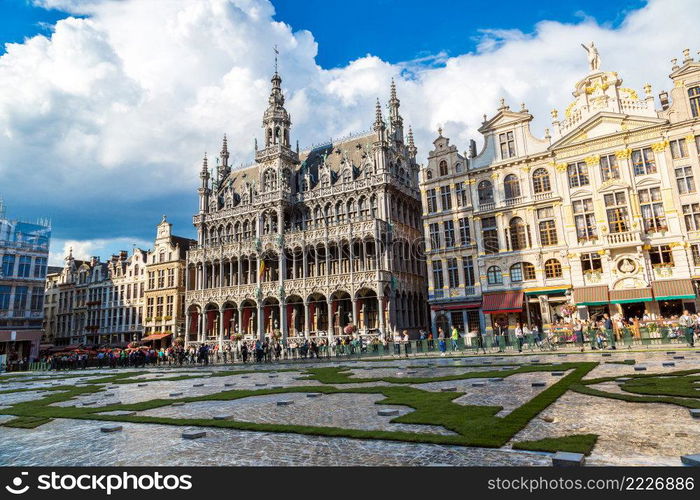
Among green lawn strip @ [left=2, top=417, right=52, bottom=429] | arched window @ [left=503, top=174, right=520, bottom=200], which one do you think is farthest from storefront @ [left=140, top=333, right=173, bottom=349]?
green lawn strip @ [left=2, top=417, right=52, bottom=429]

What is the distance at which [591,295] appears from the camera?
3688cm

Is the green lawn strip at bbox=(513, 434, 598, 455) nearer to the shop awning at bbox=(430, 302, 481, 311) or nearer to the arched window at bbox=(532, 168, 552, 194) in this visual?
the shop awning at bbox=(430, 302, 481, 311)

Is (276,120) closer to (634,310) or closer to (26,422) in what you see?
(634,310)

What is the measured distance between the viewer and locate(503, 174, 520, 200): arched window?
138 ft

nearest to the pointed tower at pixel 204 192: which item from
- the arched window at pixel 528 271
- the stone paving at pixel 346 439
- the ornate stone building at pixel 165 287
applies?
the ornate stone building at pixel 165 287

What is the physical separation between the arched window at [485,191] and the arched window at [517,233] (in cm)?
322

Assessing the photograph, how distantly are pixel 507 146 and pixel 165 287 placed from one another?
167 ft

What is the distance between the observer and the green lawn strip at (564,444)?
6.12 metres

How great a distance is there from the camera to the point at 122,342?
2594 inches

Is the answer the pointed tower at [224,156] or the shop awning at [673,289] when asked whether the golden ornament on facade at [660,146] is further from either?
the pointed tower at [224,156]

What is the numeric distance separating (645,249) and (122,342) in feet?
216

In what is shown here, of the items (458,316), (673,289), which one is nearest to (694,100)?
(673,289)

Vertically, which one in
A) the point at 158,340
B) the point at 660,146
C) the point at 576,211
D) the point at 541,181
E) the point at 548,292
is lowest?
the point at 158,340

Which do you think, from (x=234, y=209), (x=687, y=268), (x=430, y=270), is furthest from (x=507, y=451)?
(x=234, y=209)
